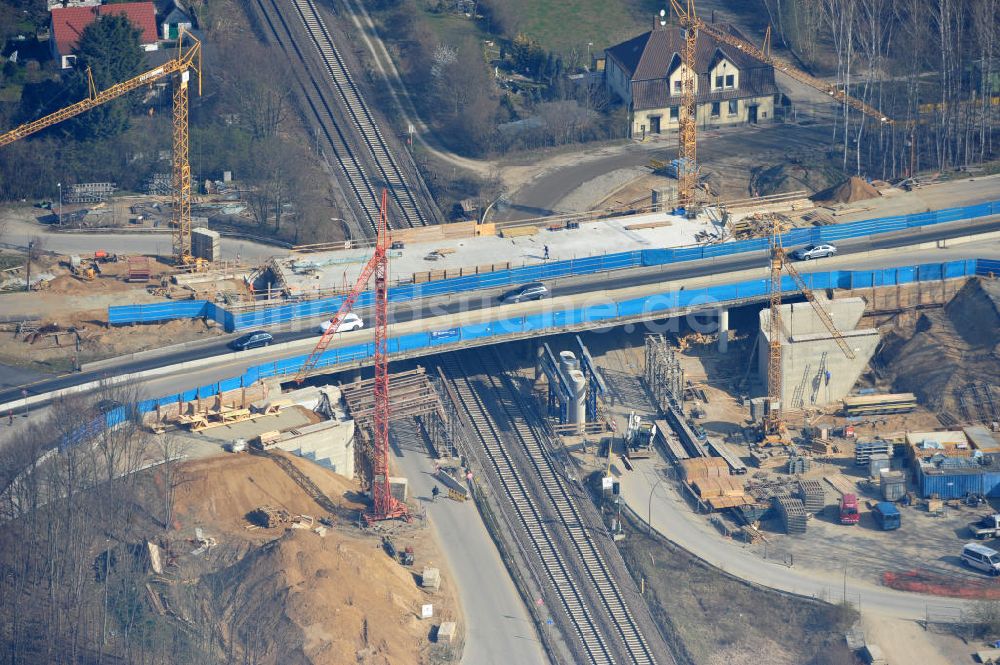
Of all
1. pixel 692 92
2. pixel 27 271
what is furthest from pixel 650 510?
pixel 692 92

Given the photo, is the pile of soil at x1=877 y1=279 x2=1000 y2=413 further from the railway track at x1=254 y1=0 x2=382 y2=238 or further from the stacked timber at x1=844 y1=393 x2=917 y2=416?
the railway track at x1=254 y1=0 x2=382 y2=238

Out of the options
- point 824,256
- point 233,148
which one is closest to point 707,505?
point 824,256

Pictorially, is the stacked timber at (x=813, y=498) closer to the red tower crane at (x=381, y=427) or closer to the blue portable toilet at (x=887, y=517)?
the blue portable toilet at (x=887, y=517)

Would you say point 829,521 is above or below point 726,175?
below

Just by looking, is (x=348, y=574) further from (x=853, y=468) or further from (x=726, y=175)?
(x=726, y=175)

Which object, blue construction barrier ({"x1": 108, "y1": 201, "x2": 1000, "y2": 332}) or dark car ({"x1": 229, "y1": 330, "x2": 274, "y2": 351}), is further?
blue construction barrier ({"x1": 108, "y1": 201, "x2": 1000, "y2": 332})

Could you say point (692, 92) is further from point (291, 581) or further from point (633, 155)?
point (291, 581)

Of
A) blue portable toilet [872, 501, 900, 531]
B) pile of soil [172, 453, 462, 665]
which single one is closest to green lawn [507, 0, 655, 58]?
blue portable toilet [872, 501, 900, 531]
